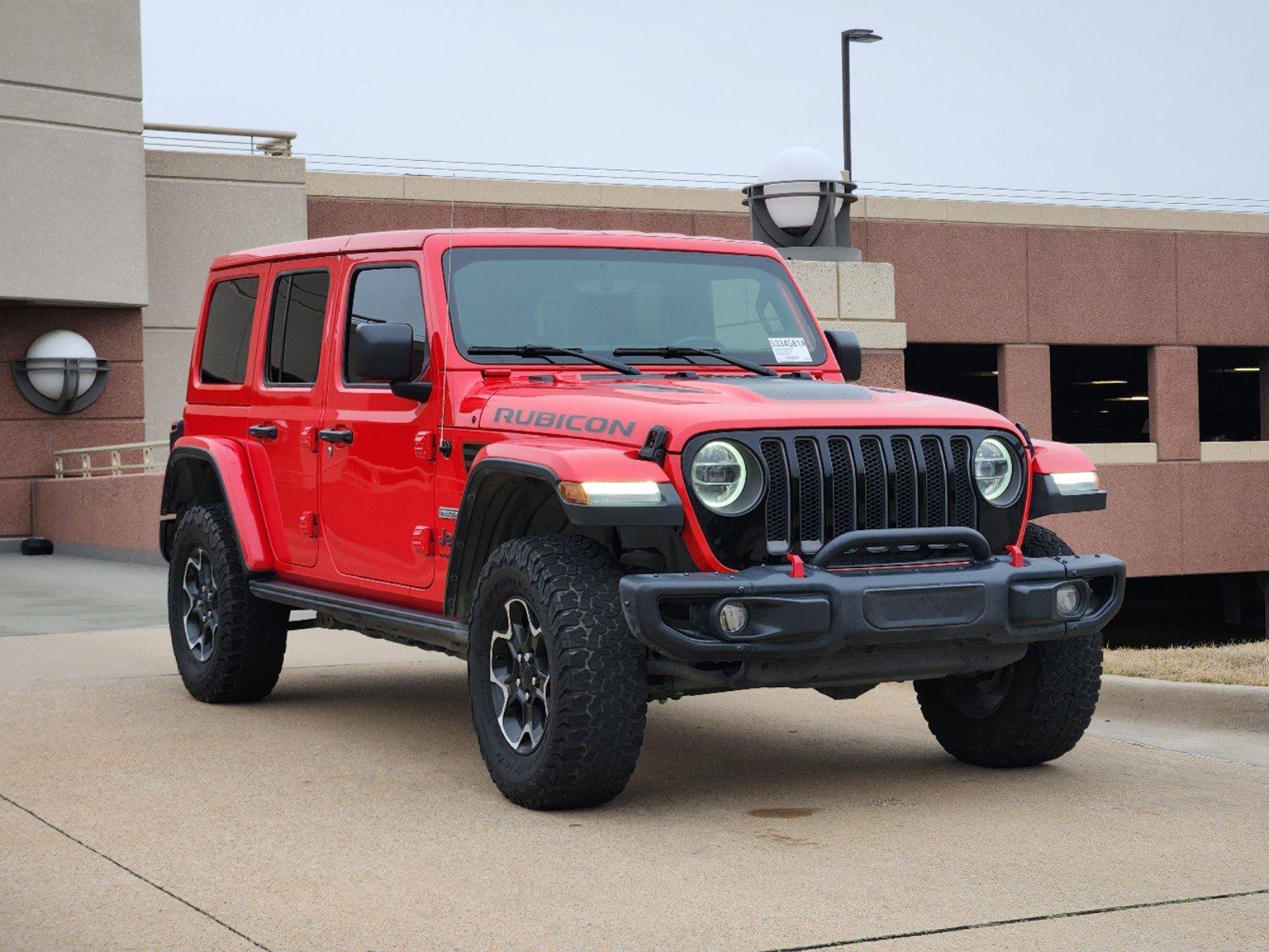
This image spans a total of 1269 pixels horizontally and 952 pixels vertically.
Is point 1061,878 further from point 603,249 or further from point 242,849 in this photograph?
point 603,249

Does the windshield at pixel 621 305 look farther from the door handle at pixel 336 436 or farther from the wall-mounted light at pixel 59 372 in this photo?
the wall-mounted light at pixel 59 372

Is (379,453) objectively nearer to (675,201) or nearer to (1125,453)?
(675,201)

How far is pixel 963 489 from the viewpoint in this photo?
6.00 m

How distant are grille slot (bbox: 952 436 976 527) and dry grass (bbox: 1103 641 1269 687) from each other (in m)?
3.37

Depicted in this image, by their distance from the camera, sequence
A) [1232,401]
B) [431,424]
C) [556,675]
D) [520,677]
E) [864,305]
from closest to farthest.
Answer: [556,675], [520,677], [431,424], [864,305], [1232,401]

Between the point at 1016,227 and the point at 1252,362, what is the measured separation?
9.64 m

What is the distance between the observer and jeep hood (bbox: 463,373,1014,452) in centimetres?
569

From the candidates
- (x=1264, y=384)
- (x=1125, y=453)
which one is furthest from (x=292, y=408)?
(x=1264, y=384)

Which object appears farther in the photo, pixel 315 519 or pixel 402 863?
pixel 315 519

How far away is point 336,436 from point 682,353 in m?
1.54

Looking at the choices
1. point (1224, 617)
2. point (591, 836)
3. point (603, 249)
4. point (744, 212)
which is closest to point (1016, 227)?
point (744, 212)

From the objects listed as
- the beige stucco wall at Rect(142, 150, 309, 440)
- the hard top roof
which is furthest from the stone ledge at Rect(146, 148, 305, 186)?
the hard top roof

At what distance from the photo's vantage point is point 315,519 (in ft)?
24.8

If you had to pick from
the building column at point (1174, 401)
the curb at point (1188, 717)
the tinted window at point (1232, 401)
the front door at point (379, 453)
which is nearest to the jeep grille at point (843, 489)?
the front door at point (379, 453)
